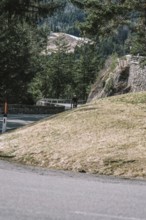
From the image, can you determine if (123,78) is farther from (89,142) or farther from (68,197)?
(68,197)

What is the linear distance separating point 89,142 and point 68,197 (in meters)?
6.39

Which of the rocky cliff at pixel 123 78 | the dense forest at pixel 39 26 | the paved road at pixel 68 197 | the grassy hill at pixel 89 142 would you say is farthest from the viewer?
the rocky cliff at pixel 123 78

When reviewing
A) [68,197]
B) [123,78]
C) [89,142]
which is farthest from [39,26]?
[68,197]

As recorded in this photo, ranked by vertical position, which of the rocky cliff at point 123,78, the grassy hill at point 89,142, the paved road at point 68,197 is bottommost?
the rocky cliff at point 123,78

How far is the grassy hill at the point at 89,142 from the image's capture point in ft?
39.9

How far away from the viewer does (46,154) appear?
13422mm

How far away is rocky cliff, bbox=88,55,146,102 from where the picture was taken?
3488 cm

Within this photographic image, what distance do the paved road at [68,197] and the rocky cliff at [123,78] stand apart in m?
24.5

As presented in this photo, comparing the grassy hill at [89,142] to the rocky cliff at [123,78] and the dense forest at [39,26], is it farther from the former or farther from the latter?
the rocky cliff at [123,78]

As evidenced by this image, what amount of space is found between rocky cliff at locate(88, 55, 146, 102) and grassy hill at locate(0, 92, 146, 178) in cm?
1614

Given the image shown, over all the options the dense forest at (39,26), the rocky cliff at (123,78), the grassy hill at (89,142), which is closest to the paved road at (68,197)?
the grassy hill at (89,142)

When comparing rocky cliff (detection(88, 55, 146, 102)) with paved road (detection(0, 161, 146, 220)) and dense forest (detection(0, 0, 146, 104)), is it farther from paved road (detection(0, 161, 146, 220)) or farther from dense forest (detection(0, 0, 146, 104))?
paved road (detection(0, 161, 146, 220))

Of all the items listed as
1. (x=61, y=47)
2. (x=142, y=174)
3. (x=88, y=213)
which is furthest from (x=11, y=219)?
(x=61, y=47)

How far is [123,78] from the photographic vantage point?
37.4m
